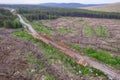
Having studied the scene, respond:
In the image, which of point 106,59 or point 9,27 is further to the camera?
point 9,27

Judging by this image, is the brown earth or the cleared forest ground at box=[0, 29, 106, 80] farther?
the cleared forest ground at box=[0, 29, 106, 80]

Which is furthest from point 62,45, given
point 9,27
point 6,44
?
point 9,27

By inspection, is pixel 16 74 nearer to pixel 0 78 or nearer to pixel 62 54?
pixel 0 78

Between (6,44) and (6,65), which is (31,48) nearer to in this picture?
(6,44)

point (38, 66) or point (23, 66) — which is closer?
point (38, 66)

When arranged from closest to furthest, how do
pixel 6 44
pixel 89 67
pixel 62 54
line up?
pixel 89 67 → pixel 62 54 → pixel 6 44

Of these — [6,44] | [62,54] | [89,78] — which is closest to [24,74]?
[89,78]

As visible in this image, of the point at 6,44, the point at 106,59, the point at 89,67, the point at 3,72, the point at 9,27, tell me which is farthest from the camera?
the point at 9,27

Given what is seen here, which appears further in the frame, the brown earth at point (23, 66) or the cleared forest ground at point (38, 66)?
the cleared forest ground at point (38, 66)

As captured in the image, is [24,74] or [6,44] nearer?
[24,74]
